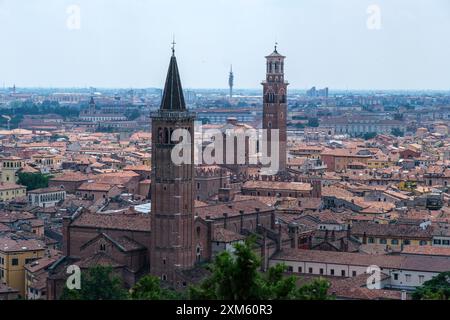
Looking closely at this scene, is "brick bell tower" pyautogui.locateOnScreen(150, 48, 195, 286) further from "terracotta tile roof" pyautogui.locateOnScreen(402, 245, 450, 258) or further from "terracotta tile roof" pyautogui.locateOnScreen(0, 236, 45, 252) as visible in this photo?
"terracotta tile roof" pyautogui.locateOnScreen(402, 245, 450, 258)

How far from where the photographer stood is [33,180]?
39.9m

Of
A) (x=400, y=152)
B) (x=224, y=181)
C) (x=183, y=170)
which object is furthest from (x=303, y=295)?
(x=400, y=152)

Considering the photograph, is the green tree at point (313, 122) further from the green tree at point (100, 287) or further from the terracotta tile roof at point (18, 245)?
the green tree at point (100, 287)

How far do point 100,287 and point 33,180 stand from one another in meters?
22.4

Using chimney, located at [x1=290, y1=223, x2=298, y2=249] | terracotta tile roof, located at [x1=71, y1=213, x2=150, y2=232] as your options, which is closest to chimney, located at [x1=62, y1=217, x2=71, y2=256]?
terracotta tile roof, located at [x1=71, y1=213, x2=150, y2=232]

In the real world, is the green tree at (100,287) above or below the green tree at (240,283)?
below

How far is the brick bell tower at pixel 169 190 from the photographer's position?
21.3 metres

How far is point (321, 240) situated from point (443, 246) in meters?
2.70

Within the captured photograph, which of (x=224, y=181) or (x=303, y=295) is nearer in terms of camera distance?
(x=303, y=295)

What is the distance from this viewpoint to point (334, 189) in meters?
35.4

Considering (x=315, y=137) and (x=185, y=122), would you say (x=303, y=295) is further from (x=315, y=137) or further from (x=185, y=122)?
(x=315, y=137)

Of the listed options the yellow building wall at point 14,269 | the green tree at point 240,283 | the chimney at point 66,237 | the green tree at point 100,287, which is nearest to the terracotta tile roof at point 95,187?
the yellow building wall at point 14,269

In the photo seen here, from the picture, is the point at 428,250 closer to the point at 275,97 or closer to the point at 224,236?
the point at 224,236

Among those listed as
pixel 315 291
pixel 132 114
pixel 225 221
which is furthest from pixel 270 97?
pixel 132 114
